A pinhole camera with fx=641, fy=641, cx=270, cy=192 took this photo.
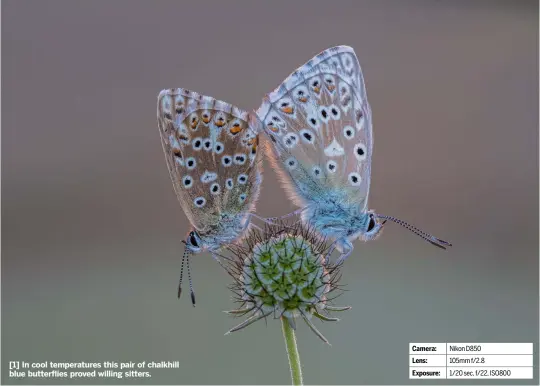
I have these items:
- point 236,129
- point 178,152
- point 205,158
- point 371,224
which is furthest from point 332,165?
point 178,152

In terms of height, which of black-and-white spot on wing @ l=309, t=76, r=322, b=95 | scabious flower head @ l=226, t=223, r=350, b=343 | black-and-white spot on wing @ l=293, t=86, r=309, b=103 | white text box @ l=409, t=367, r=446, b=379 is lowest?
white text box @ l=409, t=367, r=446, b=379

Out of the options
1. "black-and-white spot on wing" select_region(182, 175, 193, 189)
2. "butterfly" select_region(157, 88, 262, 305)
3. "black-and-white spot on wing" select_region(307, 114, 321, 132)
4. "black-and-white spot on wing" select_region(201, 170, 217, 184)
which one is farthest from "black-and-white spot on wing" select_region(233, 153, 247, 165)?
"black-and-white spot on wing" select_region(307, 114, 321, 132)

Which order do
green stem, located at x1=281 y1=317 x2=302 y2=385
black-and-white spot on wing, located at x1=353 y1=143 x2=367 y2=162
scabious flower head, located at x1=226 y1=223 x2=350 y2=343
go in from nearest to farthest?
green stem, located at x1=281 y1=317 x2=302 y2=385 → scabious flower head, located at x1=226 y1=223 x2=350 y2=343 → black-and-white spot on wing, located at x1=353 y1=143 x2=367 y2=162

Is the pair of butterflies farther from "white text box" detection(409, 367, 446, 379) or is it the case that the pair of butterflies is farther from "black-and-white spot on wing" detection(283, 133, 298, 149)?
"white text box" detection(409, 367, 446, 379)

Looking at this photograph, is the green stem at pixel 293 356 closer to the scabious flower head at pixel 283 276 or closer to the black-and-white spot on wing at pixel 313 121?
the scabious flower head at pixel 283 276

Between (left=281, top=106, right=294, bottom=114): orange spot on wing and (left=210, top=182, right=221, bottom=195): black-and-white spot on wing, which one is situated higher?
(left=281, top=106, right=294, bottom=114): orange spot on wing

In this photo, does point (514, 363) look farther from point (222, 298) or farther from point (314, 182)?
point (222, 298)

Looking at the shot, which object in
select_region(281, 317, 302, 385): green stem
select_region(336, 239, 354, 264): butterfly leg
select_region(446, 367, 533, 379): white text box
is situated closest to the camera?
select_region(281, 317, 302, 385): green stem

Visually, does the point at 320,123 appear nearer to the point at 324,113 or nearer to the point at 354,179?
the point at 324,113

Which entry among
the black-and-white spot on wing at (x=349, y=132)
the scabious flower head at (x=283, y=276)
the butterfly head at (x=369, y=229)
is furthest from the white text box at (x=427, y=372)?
the black-and-white spot on wing at (x=349, y=132)
